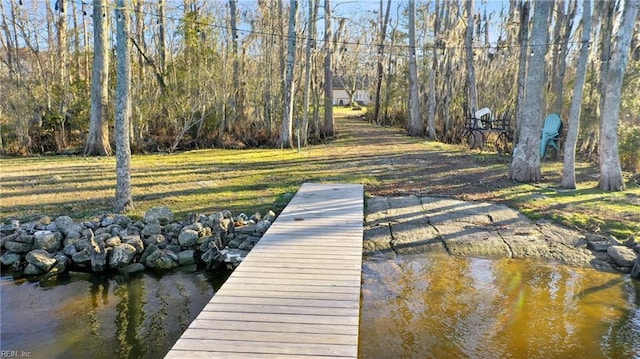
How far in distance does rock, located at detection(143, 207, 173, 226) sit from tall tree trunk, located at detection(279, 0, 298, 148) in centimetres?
1009

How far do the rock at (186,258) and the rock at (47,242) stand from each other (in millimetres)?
1769

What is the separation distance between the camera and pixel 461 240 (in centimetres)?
702

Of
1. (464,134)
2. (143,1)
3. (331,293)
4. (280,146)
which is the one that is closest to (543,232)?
(331,293)

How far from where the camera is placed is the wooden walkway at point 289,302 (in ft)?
10.8

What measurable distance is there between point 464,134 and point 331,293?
57.8 feet

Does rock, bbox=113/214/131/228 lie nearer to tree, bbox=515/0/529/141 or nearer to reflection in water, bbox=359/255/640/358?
reflection in water, bbox=359/255/640/358

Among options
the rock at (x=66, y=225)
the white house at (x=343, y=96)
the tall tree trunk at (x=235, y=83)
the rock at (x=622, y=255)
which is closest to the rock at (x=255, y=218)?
the rock at (x=66, y=225)

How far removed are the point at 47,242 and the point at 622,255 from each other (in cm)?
811

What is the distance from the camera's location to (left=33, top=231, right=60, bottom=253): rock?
6586 mm

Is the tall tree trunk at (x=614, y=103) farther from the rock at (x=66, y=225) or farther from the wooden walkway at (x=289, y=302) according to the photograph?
the rock at (x=66, y=225)

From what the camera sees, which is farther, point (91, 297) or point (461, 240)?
point (461, 240)

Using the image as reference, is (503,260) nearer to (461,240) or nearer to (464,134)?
(461,240)

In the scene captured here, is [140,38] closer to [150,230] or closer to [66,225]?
[66,225]

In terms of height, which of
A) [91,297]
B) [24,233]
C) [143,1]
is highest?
[143,1]
